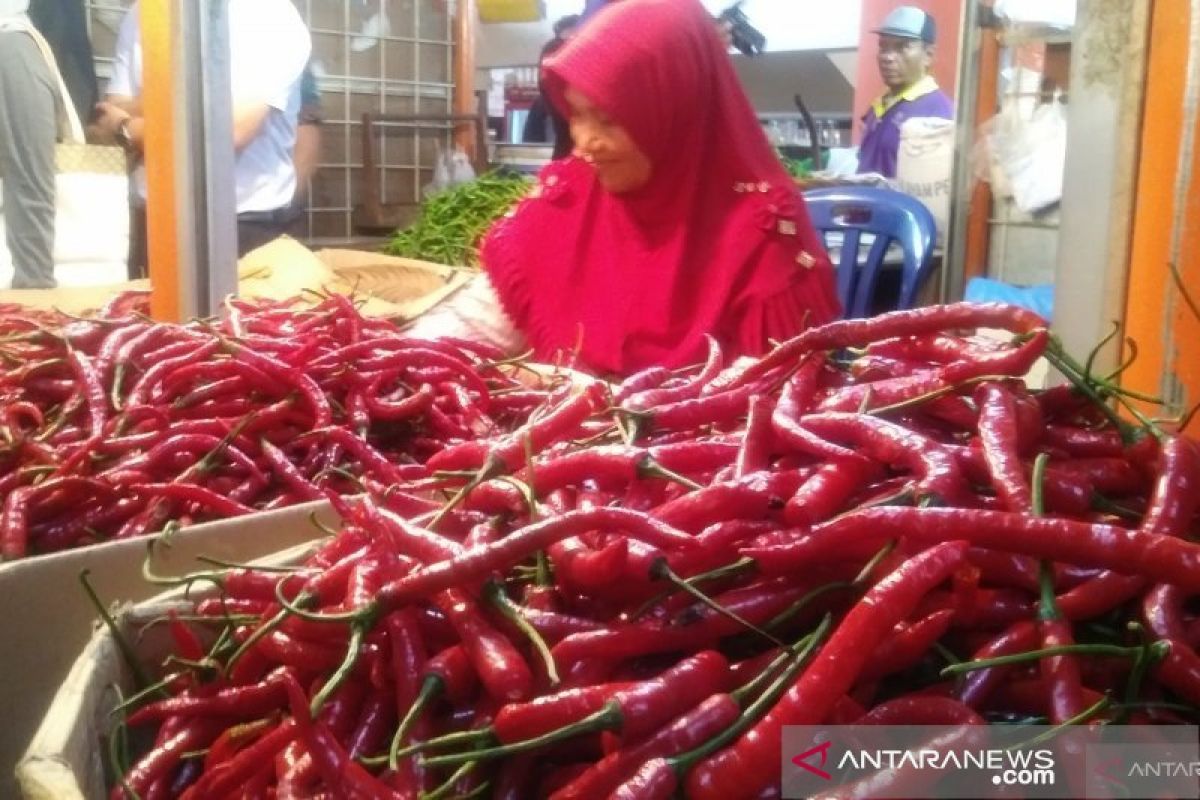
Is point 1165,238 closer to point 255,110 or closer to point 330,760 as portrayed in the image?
point 330,760

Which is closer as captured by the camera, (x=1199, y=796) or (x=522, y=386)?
(x=1199, y=796)

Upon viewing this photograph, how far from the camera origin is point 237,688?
1.14 m

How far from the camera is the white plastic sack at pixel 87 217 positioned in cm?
354

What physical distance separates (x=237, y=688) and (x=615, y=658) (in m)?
0.43

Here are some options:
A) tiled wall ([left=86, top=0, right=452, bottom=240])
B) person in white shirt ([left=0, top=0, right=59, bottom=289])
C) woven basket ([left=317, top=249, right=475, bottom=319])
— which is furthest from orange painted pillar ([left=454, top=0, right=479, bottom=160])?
woven basket ([left=317, top=249, right=475, bottom=319])

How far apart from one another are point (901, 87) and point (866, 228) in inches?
100

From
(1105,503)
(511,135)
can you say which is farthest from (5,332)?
(511,135)

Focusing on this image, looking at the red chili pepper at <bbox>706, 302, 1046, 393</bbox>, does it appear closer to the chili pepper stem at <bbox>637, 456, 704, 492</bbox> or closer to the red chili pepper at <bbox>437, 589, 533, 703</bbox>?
the chili pepper stem at <bbox>637, 456, 704, 492</bbox>

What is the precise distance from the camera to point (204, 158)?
243 cm

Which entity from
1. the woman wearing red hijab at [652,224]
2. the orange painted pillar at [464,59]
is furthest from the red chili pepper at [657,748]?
the orange painted pillar at [464,59]

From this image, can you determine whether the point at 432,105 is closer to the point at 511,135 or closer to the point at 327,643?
the point at 511,135

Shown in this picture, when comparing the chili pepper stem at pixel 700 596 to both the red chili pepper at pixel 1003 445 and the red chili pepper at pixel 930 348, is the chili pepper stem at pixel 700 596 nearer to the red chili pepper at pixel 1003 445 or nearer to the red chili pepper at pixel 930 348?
the red chili pepper at pixel 1003 445

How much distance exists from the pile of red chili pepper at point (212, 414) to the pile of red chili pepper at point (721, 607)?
49cm

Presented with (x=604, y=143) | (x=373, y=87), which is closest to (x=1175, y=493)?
(x=604, y=143)
